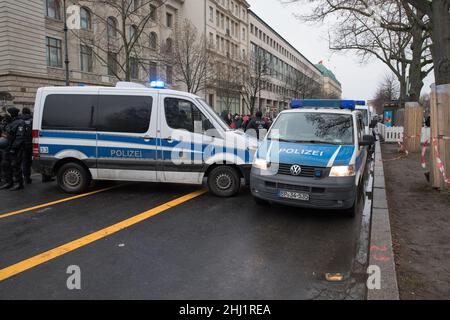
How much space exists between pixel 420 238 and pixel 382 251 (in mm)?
916

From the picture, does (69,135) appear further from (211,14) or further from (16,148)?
(211,14)

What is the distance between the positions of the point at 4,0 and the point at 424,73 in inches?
1234

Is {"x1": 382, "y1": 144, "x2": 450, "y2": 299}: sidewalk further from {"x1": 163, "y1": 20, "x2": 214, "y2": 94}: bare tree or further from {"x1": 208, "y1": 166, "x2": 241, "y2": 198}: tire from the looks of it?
{"x1": 163, "y1": 20, "x2": 214, "y2": 94}: bare tree

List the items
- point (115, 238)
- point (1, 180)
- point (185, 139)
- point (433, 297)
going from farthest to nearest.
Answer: point (1, 180)
point (185, 139)
point (115, 238)
point (433, 297)

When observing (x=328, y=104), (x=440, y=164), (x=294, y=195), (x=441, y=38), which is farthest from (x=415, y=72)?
(x=294, y=195)

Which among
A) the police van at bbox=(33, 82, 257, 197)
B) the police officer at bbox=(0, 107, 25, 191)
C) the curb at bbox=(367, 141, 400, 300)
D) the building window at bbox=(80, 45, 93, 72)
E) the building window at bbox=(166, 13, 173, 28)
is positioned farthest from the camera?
the building window at bbox=(166, 13, 173, 28)

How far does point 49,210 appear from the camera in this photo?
668cm

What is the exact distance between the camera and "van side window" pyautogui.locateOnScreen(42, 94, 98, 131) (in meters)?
7.80

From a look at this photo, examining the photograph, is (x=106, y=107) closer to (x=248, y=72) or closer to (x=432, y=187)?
(x=432, y=187)

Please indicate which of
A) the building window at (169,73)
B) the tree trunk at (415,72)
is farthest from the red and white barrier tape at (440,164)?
the building window at (169,73)

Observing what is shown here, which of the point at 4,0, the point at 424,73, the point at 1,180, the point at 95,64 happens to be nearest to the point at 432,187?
the point at 1,180

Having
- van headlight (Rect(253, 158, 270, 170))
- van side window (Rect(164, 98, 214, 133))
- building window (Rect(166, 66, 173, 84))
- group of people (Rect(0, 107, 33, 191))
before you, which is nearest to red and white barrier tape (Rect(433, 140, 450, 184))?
van headlight (Rect(253, 158, 270, 170))

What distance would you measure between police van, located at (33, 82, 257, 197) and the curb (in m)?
2.64

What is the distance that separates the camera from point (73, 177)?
26.5 ft
